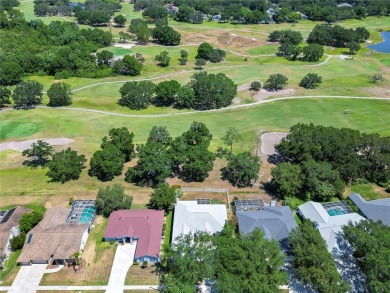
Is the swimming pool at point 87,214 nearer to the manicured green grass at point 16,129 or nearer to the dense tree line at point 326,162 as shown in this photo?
the dense tree line at point 326,162

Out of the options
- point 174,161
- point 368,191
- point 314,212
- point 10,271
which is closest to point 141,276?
point 10,271

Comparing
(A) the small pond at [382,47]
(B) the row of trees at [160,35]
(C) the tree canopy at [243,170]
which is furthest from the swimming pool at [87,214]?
(A) the small pond at [382,47]

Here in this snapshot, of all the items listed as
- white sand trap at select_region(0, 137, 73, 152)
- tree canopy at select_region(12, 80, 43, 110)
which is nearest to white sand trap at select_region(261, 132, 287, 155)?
white sand trap at select_region(0, 137, 73, 152)

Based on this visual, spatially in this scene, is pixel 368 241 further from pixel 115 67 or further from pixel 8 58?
pixel 8 58

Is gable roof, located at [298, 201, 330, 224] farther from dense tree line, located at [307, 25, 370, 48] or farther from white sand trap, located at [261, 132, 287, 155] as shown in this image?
dense tree line, located at [307, 25, 370, 48]

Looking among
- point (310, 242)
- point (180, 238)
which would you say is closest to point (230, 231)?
point (180, 238)

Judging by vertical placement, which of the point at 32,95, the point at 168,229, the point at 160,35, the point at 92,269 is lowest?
the point at 92,269

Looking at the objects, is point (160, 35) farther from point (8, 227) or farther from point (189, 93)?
point (8, 227)
